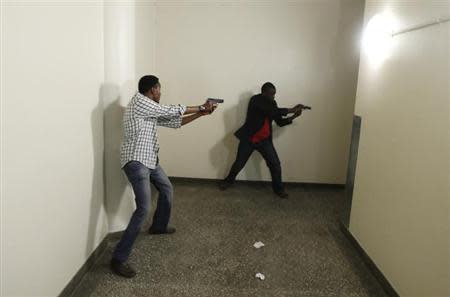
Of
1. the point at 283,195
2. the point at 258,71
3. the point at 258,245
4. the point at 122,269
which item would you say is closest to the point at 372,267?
the point at 258,245

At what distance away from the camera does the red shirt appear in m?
4.28

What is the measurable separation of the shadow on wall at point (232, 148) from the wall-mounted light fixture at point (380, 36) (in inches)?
69.7

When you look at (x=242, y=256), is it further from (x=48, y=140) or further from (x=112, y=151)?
(x=48, y=140)

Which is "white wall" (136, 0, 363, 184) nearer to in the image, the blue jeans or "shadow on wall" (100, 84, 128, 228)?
"shadow on wall" (100, 84, 128, 228)

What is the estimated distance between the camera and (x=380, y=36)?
9.19 ft

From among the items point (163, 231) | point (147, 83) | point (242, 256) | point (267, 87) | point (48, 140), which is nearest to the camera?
point (48, 140)

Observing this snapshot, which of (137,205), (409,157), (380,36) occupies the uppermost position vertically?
(380,36)

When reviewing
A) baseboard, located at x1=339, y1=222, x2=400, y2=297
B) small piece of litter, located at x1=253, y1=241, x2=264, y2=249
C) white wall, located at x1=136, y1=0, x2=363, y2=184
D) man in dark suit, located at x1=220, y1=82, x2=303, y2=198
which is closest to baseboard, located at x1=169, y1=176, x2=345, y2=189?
white wall, located at x1=136, y1=0, x2=363, y2=184

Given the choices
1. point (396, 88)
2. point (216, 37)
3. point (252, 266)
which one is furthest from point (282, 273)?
point (216, 37)

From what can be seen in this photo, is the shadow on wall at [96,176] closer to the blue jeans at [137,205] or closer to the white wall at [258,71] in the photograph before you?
the blue jeans at [137,205]

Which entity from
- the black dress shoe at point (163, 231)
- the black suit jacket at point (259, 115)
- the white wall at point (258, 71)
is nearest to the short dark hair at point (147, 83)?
the black dress shoe at point (163, 231)

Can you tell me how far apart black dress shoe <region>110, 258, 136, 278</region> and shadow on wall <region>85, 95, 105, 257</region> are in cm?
21

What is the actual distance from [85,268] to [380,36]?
2850 millimetres

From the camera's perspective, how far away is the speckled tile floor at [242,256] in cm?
245
